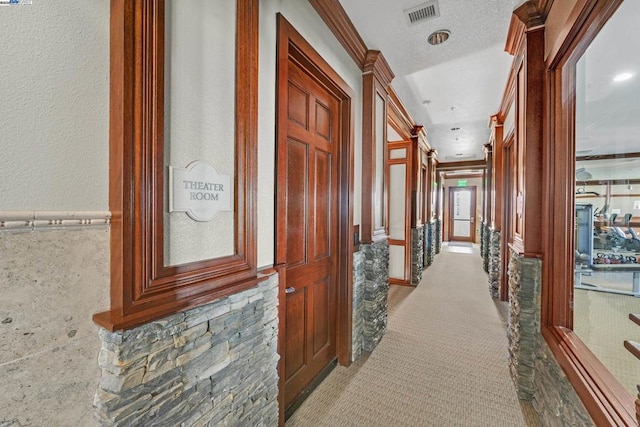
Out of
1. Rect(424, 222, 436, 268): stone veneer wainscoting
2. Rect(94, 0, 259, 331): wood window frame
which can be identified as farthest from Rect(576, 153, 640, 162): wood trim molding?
Rect(424, 222, 436, 268): stone veneer wainscoting

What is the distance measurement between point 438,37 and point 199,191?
2423 millimetres

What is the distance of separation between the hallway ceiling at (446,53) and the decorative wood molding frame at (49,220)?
212 cm

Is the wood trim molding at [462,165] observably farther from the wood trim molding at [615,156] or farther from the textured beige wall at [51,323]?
the textured beige wall at [51,323]

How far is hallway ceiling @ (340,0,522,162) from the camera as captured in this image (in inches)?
78.4

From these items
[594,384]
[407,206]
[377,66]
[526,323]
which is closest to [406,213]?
[407,206]

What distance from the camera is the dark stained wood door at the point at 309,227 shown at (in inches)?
72.0

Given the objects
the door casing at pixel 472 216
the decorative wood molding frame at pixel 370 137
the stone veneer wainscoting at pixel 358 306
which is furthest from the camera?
the door casing at pixel 472 216

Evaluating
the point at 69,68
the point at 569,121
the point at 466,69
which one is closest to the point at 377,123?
the point at 466,69

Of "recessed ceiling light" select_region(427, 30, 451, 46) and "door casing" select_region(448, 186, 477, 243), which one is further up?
"recessed ceiling light" select_region(427, 30, 451, 46)

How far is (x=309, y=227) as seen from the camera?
2037 millimetres

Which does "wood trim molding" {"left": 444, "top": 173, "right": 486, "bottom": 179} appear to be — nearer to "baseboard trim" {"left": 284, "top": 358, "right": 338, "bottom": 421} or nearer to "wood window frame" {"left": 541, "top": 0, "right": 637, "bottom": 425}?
"wood window frame" {"left": 541, "top": 0, "right": 637, "bottom": 425}

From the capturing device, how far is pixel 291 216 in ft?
6.03

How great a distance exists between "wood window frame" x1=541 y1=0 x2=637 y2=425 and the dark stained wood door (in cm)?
151

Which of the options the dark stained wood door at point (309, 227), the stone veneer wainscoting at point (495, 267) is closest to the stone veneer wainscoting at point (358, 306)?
the dark stained wood door at point (309, 227)
